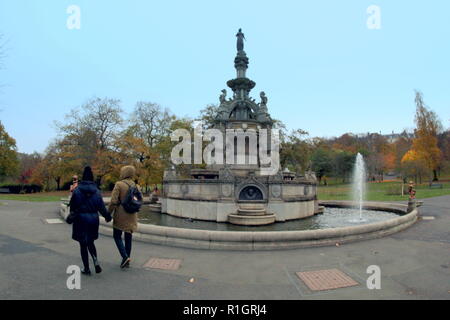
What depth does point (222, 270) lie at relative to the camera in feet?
21.0

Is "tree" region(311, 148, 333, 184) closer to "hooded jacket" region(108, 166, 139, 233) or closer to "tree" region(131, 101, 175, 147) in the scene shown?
"tree" region(131, 101, 175, 147)

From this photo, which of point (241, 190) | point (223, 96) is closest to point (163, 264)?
point (241, 190)

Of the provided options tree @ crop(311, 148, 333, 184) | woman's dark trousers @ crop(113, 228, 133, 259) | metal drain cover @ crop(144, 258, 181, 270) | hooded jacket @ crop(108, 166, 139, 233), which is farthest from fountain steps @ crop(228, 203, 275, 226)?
tree @ crop(311, 148, 333, 184)

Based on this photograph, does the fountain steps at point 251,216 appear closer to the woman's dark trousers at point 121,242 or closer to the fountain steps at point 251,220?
the fountain steps at point 251,220

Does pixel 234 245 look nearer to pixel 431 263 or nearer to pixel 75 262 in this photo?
pixel 75 262

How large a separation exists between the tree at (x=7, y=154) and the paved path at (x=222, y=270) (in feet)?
160

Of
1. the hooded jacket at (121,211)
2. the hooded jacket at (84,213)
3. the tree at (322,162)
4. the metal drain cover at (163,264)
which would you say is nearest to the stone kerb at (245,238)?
the metal drain cover at (163,264)

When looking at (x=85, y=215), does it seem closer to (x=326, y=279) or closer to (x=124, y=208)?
(x=124, y=208)

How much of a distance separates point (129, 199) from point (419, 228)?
12091 millimetres

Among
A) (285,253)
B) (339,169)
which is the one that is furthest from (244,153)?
(339,169)

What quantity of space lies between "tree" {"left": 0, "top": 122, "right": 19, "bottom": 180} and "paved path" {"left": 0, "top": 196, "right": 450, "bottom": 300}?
4887cm

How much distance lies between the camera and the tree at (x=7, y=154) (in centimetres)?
4769

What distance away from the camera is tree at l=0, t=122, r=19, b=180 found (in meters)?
47.7
